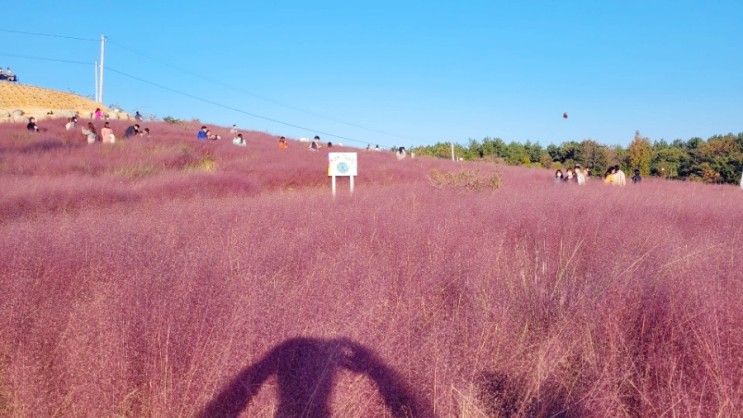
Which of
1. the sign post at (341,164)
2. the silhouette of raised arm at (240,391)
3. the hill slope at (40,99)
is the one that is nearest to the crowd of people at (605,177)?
the sign post at (341,164)

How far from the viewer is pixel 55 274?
3000mm

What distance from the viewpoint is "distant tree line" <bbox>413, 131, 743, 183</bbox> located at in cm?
3834

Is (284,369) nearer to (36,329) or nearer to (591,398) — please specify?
(36,329)

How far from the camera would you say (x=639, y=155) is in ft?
143

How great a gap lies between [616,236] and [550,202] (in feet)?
7.35

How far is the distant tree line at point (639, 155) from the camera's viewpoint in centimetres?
3834

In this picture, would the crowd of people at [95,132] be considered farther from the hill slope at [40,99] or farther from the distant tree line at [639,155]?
the distant tree line at [639,155]

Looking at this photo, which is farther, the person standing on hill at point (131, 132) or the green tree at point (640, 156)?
the green tree at point (640, 156)

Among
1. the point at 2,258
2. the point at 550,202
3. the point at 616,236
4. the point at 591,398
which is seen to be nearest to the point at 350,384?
the point at 591,398

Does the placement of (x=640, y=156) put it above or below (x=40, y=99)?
below

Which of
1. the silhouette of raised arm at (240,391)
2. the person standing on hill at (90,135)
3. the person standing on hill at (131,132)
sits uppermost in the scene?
the person standing on hill at (131,132)

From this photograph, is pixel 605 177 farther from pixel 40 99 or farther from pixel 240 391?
pixel 40 99

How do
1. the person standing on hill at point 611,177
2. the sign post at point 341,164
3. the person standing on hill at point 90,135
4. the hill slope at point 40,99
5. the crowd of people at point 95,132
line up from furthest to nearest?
1. the hill slope at point 40,99
2. the person standing on hill at point 90,135
3. the crowd of people at point 95,132
4. the person standing on hill at point 611,177
5. the sign post at point 341,164

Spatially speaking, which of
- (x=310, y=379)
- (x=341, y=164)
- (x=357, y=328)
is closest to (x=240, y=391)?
(x=310, y=379)
